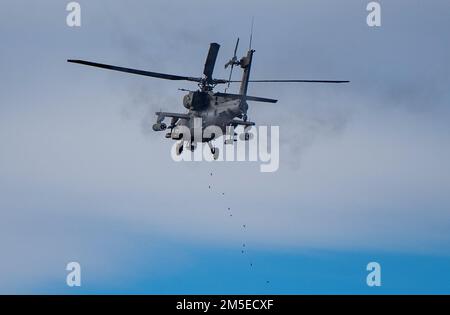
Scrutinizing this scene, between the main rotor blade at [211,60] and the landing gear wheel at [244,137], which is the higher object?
the main rotor blade at [211,60]

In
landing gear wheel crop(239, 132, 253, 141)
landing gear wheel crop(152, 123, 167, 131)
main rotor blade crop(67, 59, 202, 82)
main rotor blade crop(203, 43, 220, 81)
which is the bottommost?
landing gear wheel crop(239, 132, 253, 141)

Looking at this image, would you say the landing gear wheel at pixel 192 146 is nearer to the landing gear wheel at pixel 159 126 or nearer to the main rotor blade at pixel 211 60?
the landing gear wheel at pixel 159 126

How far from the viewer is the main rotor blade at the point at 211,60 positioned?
7506 cm

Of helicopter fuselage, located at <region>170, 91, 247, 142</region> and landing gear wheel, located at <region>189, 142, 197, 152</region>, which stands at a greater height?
helicopter fuselage, located at <region>170, 91, 247, 142</region>

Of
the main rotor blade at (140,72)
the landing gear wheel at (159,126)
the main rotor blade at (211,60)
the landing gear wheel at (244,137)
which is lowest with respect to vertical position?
the landing gear wheel at (244,137)

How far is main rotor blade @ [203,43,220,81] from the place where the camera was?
75.1 m

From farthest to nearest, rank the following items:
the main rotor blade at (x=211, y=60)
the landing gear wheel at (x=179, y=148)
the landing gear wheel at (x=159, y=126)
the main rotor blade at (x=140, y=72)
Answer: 1. the landing gear wheel at (x=179, y=148)
2. the landing gear wheel at (x=159, y=126)
3. the main rotor blade at (x=211, y=60)
4. the main rotor blade at (x=140, y=72)

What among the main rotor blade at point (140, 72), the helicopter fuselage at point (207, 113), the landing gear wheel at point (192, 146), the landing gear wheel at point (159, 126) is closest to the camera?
the main rotor blade at point (140, 72)

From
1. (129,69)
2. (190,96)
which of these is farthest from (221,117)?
(129,69)

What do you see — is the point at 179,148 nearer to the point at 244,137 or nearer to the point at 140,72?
the point at 244,137

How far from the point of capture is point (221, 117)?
75438mm

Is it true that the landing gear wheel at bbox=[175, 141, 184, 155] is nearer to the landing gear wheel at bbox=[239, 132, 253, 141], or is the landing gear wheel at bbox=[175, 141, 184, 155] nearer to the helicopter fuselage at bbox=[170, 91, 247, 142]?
the helicopter fuselage at bbox=[170, 91, 247, 142]

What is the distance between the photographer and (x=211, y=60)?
76.7 meters
